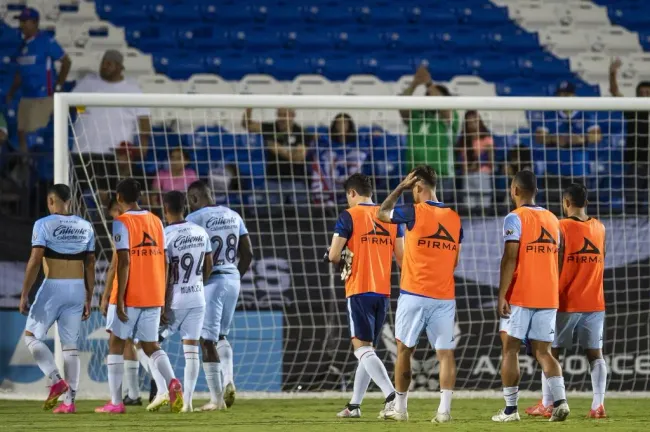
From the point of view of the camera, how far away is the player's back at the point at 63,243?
30.4 ft

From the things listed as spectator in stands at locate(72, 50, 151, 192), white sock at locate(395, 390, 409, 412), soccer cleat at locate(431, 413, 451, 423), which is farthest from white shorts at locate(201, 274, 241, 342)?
soccer cleat at locate(431, 413, 451, 423)

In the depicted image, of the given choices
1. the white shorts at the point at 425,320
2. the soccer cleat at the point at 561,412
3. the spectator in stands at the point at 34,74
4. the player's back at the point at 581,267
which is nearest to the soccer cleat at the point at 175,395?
the white shorts at the point at 425,320

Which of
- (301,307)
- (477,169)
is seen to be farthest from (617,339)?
(301,307)

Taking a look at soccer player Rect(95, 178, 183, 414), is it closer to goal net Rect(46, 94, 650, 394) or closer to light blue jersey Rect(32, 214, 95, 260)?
light blue jersey Rect(32, 214, 95, 260)

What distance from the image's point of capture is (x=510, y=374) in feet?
26.7

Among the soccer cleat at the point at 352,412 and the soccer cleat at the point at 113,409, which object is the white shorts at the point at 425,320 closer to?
the soccer cleat at the point at 352,412

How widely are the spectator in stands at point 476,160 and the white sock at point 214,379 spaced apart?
355 centimetres

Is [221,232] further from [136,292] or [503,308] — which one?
[503,308]

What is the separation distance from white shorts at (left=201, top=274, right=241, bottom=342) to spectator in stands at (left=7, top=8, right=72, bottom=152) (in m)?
4.60

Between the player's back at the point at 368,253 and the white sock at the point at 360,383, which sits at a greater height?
the player's back at the point at 368,253

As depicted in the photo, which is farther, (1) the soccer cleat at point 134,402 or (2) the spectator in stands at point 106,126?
(2) the spectator in stands at point 106,126

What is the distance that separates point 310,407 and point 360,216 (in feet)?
7.57

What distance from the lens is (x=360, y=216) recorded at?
8.68 metres

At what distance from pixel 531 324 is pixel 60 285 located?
385cm
